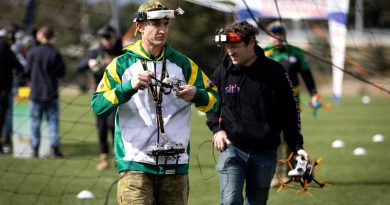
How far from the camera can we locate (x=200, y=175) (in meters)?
11.4

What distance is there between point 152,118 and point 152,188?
484 millimetres

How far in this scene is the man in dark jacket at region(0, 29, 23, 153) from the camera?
13.9 meters

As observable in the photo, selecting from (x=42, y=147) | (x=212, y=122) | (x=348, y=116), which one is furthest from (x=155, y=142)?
(x=348, y=116)

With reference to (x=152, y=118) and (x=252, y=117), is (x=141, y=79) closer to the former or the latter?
(x=152, y=118)

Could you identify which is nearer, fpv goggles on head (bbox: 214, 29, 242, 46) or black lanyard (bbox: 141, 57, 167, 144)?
black lanyard (bbox: 141, 57, 167, 144)

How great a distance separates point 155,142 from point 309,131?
13.8 metres

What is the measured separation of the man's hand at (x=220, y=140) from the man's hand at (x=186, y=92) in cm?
148

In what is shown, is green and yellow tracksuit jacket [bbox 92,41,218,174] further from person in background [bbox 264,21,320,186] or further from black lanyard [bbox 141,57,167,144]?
person in background [bbox 264,21,320,186]

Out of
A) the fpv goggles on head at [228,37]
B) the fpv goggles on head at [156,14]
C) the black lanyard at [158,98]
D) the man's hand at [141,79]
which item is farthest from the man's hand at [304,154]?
the man's hand at [141,79]

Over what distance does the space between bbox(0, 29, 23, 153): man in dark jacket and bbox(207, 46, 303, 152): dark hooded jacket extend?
7.73 meters

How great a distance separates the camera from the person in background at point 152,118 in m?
5.51

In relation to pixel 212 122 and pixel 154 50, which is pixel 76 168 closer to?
pixel 212 122

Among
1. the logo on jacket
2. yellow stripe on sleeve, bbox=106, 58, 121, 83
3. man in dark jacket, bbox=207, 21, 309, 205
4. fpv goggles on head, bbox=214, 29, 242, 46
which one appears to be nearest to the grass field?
man in dark jacket, bbox=207, 21, 309, 205

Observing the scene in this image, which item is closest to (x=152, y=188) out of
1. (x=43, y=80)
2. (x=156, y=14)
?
(x=156, y=14)
